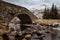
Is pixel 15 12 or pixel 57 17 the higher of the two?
pixel 15 12

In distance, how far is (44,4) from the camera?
27375 mm

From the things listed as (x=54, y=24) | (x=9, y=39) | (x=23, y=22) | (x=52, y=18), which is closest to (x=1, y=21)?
(x=9, y=39)

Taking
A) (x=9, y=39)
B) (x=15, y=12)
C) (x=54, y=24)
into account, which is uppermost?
(x=15, y=12)

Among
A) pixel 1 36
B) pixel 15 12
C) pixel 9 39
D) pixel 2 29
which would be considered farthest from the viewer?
pixel 15 12

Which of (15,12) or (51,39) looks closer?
(51,39)


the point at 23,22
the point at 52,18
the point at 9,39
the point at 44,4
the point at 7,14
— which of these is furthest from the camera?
the point at 44,4

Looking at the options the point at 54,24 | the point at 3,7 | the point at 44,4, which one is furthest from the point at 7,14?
the point at 44,4

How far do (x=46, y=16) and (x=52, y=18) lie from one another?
1025 millimetres

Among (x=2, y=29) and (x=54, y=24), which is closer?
(x=2, y=29)

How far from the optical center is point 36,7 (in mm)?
28656

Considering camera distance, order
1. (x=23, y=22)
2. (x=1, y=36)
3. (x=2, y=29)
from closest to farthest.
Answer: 1. (x=1, y=36)
2. (x=2, y=29)
3. (x=23, y=22)

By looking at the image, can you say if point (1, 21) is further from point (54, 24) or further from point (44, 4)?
point (44, 4)

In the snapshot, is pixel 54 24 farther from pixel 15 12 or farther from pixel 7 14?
pixel 7 14

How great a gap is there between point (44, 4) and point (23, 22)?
44.9 ft
